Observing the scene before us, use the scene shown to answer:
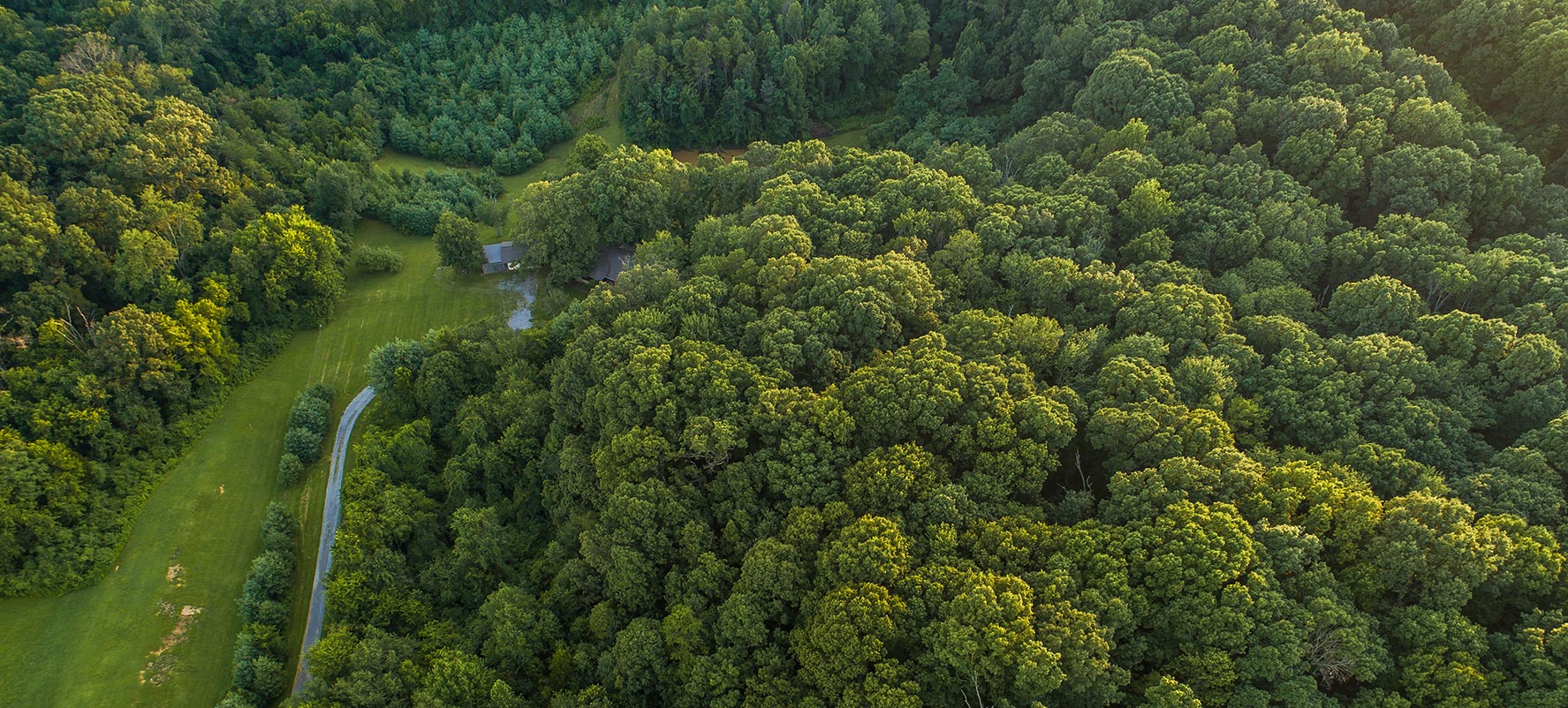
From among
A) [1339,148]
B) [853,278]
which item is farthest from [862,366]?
[1339,148]

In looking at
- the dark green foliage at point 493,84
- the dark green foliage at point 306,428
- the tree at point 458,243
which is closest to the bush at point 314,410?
the dark green foliage at point 306,428

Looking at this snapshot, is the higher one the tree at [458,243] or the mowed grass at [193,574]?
the tree at [458,243]

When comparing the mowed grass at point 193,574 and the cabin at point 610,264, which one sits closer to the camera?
the mowed grass at point 193,574

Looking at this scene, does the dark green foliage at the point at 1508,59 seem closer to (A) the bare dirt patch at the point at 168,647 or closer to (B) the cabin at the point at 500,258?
(B) the cabin at the point at 500,258

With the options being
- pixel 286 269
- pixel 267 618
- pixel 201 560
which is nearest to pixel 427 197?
pixel 286 269

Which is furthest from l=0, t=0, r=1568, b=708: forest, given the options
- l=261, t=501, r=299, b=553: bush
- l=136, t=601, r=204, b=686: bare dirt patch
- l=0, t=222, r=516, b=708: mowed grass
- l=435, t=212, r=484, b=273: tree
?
l=136, t=601, r=204, b=686: bare dirt patch

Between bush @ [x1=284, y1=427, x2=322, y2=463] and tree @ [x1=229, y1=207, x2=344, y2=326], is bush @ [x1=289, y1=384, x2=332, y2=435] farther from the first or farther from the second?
tree @ [x1=229, y1=207, x2=344, y2=326]
